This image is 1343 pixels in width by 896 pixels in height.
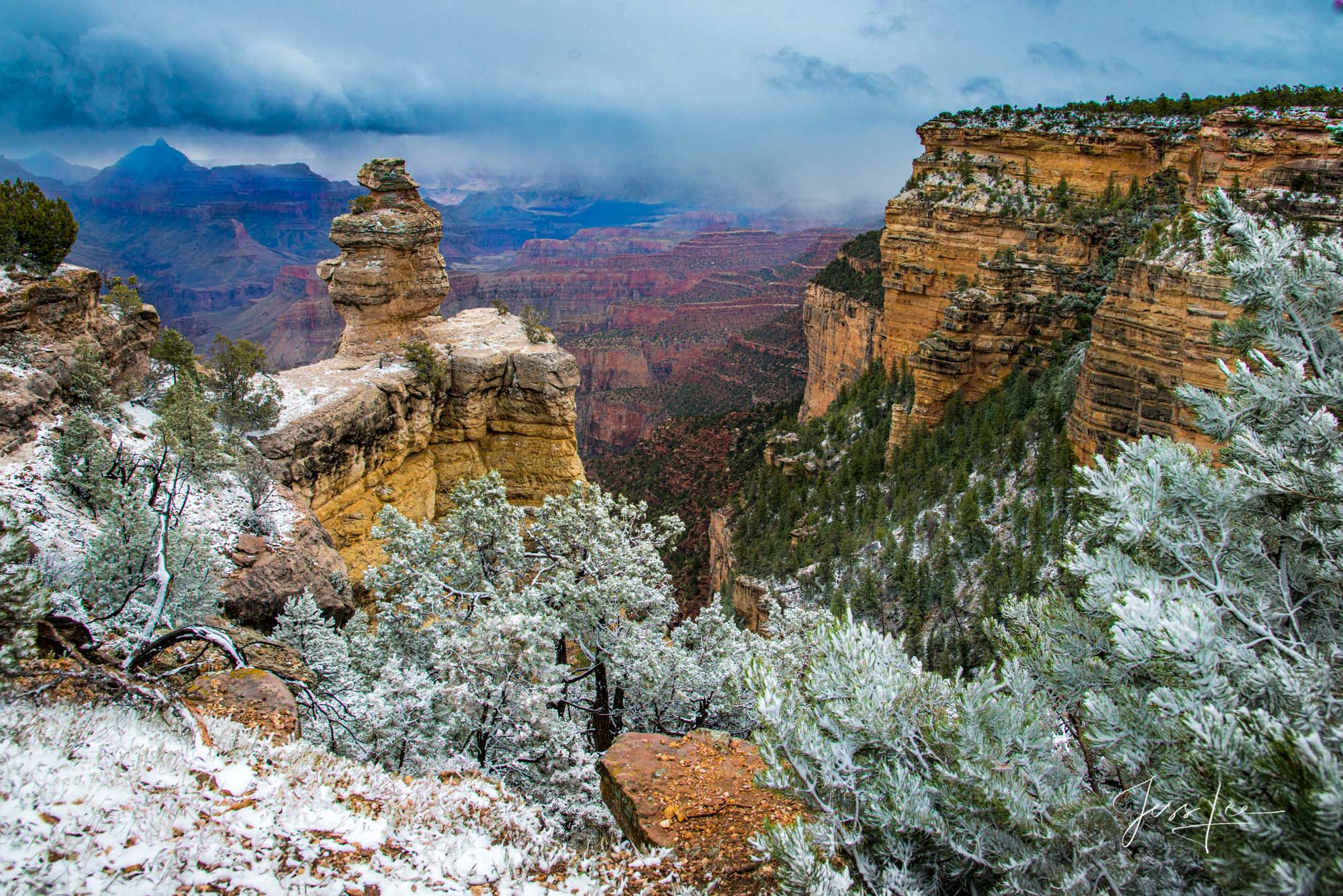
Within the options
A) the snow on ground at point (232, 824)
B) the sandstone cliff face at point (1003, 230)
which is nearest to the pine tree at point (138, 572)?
the snow on ground at point (232, 824)

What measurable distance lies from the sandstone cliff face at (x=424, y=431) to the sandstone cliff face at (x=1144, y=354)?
13.9 meters

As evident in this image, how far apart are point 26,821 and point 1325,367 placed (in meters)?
8.68

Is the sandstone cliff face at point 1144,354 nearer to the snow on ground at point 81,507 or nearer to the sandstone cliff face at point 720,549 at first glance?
the sandstone cliff face at point 720,549

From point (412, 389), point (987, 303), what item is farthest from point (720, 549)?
point (412, 389)

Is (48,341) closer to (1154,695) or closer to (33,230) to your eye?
(33,230)

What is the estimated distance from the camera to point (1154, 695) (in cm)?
379

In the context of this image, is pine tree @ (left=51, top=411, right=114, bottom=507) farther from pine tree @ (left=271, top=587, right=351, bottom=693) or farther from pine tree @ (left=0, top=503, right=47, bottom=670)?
pine tree @ (left=0, top=503, right=47, bottom=670)

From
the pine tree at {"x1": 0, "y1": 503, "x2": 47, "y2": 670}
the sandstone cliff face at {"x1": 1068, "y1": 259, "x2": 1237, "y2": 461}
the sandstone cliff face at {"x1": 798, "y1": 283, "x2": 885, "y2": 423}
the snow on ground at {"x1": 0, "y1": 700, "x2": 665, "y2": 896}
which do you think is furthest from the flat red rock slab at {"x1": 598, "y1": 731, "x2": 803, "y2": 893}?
the sandstone cliff face at {"x1": 798, "y1": 283, "x2": 885, "y2": 423}

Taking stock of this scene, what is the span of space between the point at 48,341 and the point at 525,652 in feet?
33.7

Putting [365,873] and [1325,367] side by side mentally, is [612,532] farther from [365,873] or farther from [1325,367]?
[1325,367]

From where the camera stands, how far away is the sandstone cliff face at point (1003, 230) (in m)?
20.3

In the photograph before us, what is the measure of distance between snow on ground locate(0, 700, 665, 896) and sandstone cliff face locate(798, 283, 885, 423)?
113ft

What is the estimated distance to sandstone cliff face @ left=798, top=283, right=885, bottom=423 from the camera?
41.3 m

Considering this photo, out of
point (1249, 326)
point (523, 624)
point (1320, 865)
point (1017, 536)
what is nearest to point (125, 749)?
point (523, 624)
